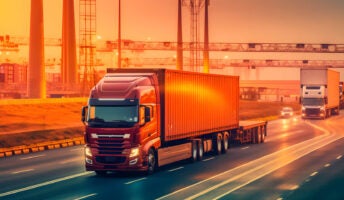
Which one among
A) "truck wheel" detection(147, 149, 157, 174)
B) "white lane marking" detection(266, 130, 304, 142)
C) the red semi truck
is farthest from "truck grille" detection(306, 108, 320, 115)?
"truck wheel" detection(147, 149, 157, 174)

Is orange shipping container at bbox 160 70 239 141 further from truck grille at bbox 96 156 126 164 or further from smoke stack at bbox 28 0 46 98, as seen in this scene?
smoke stack at bbox 28 0 46 98

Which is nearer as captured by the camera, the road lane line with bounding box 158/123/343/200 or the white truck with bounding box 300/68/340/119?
the road lane line with bounding box 158/123/343/200

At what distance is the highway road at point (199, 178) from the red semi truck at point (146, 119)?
78 cm

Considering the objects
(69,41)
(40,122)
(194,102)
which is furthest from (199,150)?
(69,41)

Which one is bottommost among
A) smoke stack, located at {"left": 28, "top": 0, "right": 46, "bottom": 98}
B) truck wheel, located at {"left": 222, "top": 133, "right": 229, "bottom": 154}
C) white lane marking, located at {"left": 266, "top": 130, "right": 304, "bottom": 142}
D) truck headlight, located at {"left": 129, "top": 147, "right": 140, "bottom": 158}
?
white lane marking, located at {"left": 266, "top": 130, "right": 304, "bottom": 142}

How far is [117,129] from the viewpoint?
84.7ft

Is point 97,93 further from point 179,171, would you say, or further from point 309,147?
point 309,147

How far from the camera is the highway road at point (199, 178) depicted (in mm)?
22531

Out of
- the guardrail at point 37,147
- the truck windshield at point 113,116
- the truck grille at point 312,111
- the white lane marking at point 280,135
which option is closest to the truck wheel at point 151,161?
the truck windshield at point 113,116

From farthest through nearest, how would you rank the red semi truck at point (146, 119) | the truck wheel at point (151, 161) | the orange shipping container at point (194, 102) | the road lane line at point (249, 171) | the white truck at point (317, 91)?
the white truck at point (317, 91) → the orange shipping container at point (194, 102) → the truck wheel at point (151, 161) → the red semi truck at point (146, 119) → the road lane line at point (249, 171)

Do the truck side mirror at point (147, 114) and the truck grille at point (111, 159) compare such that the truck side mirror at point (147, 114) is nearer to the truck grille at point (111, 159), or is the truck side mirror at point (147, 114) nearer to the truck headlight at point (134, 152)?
the truck headlight at point (134, 152)

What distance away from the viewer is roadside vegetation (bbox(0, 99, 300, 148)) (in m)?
48.7

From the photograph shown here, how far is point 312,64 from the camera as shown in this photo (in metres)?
196

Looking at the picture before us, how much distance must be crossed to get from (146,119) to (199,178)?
2992 millimetres
